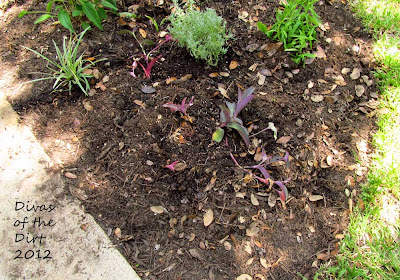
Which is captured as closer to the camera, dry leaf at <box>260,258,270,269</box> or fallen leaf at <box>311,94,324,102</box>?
dry leaf at <box>260,258,270,269</box>

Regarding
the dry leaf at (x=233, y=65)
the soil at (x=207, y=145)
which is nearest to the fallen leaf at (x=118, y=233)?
the soil at (x=207, y=145)

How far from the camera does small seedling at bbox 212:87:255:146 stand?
2078mm

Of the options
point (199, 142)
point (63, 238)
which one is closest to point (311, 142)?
point (199, 142)

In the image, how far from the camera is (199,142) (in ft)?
7.08

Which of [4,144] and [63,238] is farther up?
[4,144]

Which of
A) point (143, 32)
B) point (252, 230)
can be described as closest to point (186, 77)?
point (143, 32)

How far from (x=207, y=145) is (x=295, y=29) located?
1.19 metres

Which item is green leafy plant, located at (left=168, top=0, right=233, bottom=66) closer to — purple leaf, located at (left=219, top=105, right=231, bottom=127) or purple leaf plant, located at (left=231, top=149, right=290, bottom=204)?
purple leaf, located at (left=219, top=105, right=231, bottom=127)

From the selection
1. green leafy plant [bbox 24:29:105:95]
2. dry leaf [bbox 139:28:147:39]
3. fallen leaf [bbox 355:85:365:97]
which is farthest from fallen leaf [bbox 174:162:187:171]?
fallen leaf [bbox 355:85:365:97]

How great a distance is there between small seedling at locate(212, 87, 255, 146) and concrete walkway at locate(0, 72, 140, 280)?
98cm

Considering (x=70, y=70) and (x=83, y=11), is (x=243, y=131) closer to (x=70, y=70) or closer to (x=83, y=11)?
(x=70, y=70)

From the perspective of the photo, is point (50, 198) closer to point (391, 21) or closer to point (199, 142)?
point (199, 142)

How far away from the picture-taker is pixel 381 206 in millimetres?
2100

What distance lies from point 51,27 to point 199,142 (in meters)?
1.69
